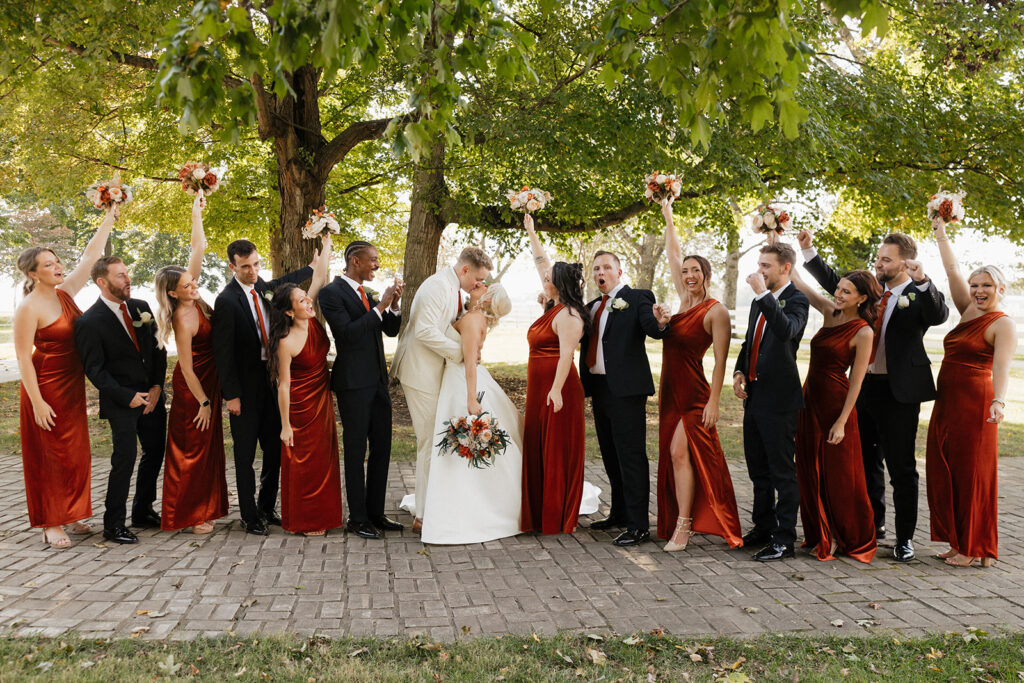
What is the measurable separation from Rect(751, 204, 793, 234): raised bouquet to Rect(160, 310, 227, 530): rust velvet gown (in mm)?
4502

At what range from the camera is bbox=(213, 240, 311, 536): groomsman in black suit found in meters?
5.89

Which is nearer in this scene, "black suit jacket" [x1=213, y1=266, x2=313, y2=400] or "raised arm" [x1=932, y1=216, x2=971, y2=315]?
"raised arm" [x1=932, y1=216, x2=971, y2=315]

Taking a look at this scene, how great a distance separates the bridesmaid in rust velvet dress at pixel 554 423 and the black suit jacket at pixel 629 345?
0.85ft

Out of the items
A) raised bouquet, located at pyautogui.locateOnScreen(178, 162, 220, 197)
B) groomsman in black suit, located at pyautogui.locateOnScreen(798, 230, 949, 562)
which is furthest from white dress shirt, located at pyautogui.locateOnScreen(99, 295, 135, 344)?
groomsman in black suit, located at pyautogui.locateOnScreen(798, 230, 949, 562)

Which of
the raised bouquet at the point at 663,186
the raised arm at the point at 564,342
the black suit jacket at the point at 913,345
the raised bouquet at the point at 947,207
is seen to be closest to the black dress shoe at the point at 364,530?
the raised arm at the point at 564,342

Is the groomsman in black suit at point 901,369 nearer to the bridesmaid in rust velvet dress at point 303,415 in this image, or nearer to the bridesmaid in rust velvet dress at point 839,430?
the bridesmaid in rust velvet dress at point 839,430

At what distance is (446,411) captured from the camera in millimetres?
6039

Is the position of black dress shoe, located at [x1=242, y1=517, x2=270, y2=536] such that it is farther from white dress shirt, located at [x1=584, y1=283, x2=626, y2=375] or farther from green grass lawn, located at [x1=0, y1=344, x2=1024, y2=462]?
green grass lawn, located at [x1=0, y1=344, x2=1024, y2=462]

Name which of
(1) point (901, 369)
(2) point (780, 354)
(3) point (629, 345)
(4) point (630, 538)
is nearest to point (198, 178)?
(3) point (629, 345)

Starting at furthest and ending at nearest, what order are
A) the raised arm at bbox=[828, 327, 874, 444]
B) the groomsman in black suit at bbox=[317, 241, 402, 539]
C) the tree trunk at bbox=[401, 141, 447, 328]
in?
the tree trunk at bbox=[401, 141, 447, 328] < the groomsman in black suit at bbox=[317, 241, 402, 539] < the raised arm at bbox=[828, 327, 874, 444]

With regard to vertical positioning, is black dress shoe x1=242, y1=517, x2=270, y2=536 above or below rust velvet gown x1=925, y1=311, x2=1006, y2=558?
below

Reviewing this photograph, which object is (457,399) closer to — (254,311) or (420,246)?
(254,311)

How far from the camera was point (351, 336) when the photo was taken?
583cm

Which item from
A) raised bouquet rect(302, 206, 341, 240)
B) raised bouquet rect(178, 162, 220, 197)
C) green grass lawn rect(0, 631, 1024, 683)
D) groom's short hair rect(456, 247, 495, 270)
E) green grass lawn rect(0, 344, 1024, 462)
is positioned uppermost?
raised bouquet rect(178, 162, 220, 197)
